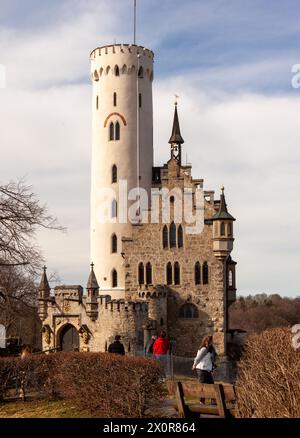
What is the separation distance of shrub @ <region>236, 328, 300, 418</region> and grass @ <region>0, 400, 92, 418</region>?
6709 mm

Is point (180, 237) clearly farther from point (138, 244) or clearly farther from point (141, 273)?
point (141, 273)

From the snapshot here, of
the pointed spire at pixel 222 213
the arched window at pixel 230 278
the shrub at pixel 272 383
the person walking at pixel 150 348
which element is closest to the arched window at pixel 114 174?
the pointed spire at pixel 222 213

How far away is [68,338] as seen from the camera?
53781 mm

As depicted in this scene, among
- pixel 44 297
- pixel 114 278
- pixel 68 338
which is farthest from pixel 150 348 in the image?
pixel 114 278

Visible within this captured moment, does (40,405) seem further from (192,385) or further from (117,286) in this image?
(117,286)

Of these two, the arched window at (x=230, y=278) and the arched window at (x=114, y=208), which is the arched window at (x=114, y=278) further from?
the arched window at (x=230, y=278)

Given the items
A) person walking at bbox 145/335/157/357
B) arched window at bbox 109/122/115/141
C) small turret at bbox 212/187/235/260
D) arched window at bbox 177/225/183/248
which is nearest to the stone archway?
arched window at bbox 177/225/183/248

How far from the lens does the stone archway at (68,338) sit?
175 ft

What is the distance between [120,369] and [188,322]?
3434cm

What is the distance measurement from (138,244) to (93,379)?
3431cm

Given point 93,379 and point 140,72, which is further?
point 140,72

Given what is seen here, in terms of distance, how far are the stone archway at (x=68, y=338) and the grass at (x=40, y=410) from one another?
27.1m

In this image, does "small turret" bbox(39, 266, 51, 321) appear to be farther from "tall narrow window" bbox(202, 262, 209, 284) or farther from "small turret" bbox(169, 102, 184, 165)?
"small turret" bbox(169, 102, 184, 165)
